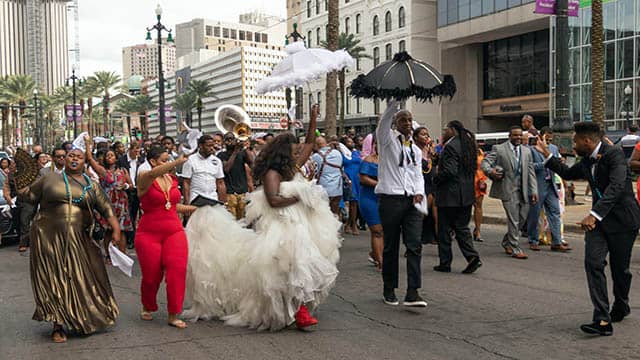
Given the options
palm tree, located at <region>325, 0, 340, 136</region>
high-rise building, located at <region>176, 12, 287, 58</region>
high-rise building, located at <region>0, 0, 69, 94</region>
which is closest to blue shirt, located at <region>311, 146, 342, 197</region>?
palm tree, located at <region>325, 0, 340, 136</region>

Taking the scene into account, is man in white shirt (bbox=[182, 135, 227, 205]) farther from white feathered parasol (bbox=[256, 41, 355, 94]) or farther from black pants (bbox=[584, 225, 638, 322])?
black pants (bbox=[584, 225, 638, 322])

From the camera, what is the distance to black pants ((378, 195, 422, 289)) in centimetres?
685

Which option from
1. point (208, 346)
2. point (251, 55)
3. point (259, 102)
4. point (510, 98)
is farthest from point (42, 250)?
point (259, 102)

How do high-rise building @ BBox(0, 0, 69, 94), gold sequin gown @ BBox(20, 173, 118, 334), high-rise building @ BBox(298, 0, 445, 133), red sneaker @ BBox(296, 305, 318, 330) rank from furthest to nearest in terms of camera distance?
high-rise building @ BBox(0, 0, 69, 94)
high-rise building @ BBox(298, 0, 445, 133)
red sneaker @ BBox(296, 305, 318, 330)
gold sequin gown @ BBox(20, 173, 118, 334)

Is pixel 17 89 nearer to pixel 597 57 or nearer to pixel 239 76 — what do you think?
pixel 239 76

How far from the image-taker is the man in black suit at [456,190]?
8766 mm

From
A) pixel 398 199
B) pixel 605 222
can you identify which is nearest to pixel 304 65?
pixel 398 199

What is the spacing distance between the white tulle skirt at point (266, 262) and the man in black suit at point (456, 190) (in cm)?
294

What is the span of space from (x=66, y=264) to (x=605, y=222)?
489cm

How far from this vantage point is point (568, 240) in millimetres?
11586

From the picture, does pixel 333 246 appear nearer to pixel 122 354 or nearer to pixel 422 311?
pixel 422 311

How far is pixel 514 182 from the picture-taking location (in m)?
10.0

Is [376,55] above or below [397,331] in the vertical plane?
above

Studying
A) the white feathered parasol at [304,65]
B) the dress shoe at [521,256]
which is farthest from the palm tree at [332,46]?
the white feathered parasol at [304,65]
